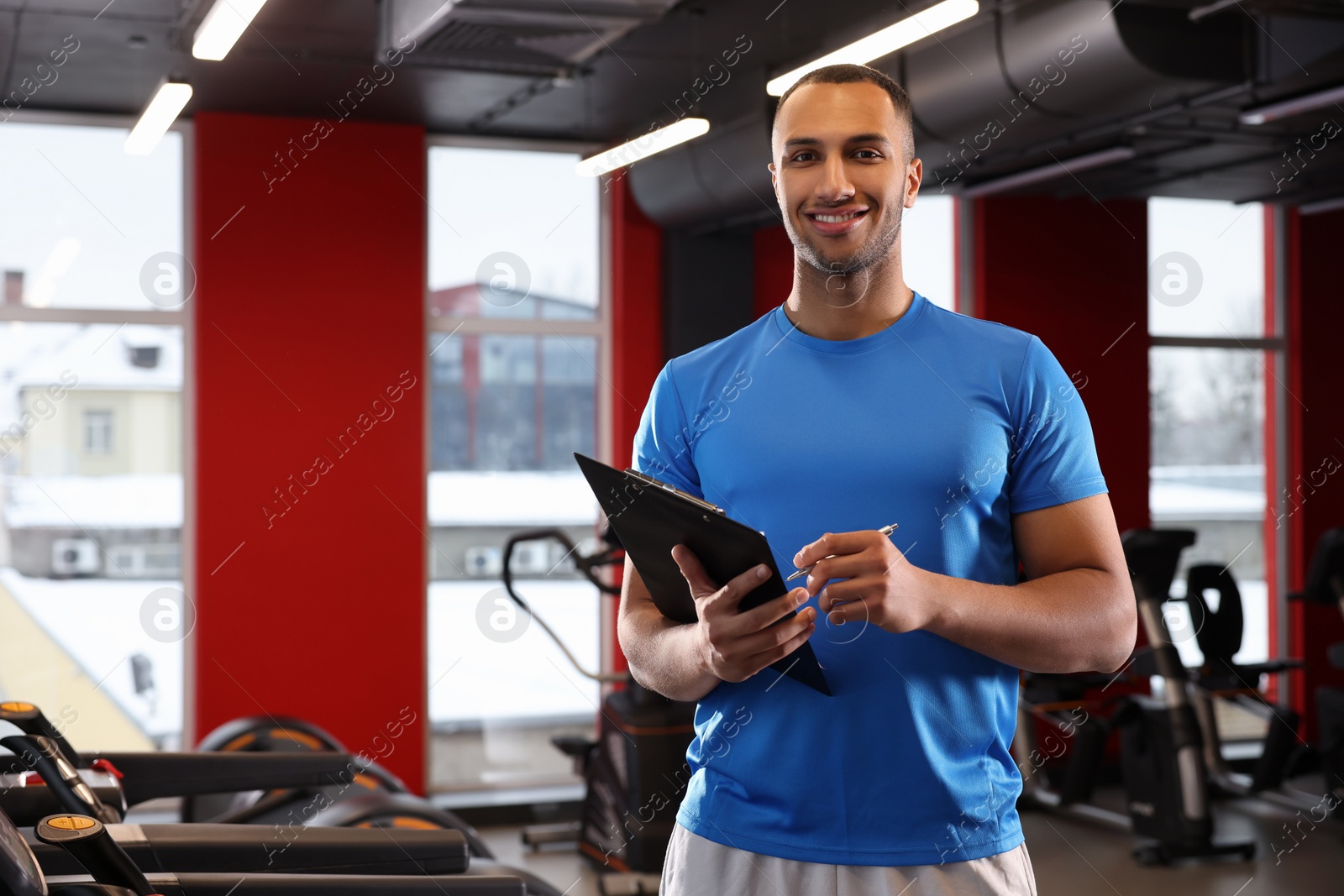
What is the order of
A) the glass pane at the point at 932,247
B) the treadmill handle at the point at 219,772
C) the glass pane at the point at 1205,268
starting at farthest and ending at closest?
the glass pane at the point at 1205,268 → the glass pane at the point at 932,247 → the treadmill handle at the point at 219,772

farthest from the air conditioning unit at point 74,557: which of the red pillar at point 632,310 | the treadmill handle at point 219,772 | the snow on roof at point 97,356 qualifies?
the treadmill handle at point 219,772

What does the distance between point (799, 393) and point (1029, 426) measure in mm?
231

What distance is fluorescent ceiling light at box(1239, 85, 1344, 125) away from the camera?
3.97 meters

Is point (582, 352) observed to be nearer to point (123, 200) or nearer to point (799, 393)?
point (123, 200)

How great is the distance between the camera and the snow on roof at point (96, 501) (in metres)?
5.84

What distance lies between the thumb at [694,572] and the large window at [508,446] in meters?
5.28

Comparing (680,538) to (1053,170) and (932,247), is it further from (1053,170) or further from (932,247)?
(932,247)

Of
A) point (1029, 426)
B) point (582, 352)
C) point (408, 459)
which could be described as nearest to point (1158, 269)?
point (582, 352)

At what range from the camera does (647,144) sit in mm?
4750

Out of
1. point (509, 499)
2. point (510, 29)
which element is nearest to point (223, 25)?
point (510, 29)

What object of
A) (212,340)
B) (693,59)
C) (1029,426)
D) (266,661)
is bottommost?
(266,661)

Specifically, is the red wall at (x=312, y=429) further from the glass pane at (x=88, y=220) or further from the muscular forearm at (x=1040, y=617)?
the muscular forearm at (x=1040, y=617)

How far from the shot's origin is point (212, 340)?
582cm

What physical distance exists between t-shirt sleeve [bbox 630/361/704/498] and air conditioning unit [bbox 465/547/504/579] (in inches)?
201
